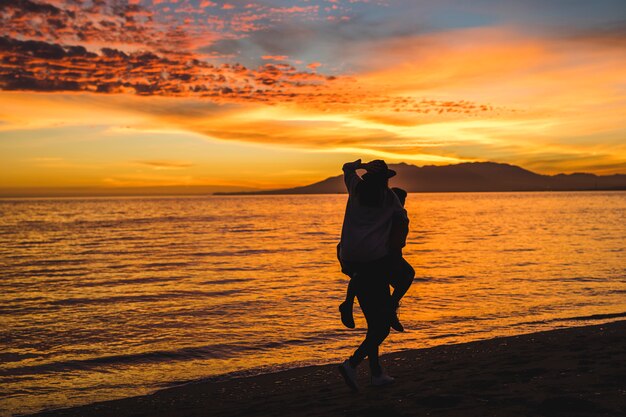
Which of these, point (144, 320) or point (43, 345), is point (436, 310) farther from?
point (43, 345)

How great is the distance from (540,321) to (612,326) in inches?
95.7

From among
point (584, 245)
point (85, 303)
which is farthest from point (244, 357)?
point (584, 245)

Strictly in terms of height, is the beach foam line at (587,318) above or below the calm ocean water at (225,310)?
above

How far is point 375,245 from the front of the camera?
611cm

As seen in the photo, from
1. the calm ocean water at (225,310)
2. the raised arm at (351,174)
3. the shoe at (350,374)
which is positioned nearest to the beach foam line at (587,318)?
the calm ocean water at (225,310)

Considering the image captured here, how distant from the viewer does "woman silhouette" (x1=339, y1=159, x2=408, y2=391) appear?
6.11 meters

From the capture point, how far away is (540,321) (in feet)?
44.5

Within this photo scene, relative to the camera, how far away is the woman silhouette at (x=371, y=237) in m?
6.11

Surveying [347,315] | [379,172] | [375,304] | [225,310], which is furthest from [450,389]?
[225,310]

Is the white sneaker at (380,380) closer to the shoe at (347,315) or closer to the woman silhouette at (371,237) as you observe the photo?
the woman silhouette at (371,237)

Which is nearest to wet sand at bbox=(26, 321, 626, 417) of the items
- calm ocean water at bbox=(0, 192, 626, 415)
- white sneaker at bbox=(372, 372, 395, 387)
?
white sneaker at bbox=(372, 372, 395, 387)

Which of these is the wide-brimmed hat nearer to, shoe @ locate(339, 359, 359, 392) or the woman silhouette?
the woman silhouette

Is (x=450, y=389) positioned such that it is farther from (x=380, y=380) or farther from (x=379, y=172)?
(x=379, y=172)

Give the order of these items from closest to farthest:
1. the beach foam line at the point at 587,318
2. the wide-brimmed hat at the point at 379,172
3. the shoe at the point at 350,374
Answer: the wide-brimmed hat at the point at 379,172 < the shoe at the point at 350,374 < the beach foam line at the point at 587,318
